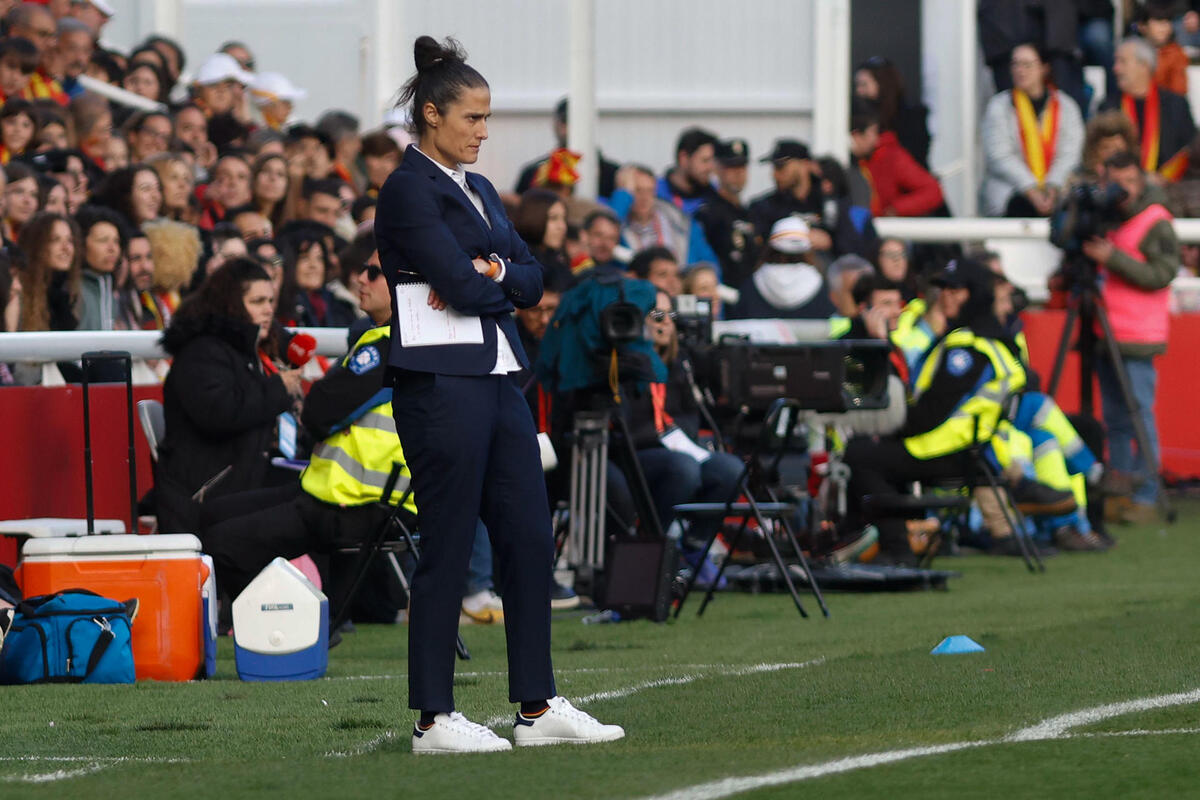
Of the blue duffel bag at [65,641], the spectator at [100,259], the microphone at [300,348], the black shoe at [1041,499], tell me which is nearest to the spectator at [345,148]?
the spectator at [100,259]

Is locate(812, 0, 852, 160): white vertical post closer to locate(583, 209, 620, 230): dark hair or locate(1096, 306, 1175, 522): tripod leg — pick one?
locate(1096, 306, 1175, 522): tripod leg

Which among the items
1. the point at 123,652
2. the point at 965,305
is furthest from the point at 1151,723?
the point at 965,305

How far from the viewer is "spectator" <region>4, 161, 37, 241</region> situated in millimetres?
11930

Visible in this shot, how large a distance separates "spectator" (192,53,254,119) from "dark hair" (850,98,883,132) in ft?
15.4

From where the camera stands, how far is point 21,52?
13.9 meters

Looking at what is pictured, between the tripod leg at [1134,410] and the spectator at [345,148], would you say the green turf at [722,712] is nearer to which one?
the tripod leg at [1134,410]

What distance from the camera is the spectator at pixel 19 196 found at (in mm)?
11930

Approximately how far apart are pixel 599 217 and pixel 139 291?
323 centimetres

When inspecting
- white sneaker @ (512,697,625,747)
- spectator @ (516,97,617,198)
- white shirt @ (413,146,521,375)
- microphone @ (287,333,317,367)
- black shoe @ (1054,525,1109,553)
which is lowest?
black shoe @ (1054,525,1109,553)

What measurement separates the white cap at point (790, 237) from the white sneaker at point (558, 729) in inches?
350

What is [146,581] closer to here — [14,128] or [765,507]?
[765,507]

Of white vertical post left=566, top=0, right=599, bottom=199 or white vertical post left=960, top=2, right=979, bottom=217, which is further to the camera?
white vertical post left=960, top=2, right=979, bottom=217

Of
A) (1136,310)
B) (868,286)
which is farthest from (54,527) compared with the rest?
(1136,310)

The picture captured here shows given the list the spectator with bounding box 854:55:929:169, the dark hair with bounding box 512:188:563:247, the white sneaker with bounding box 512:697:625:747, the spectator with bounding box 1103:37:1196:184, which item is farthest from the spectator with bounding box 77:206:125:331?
the spectator with bounding box 1103:37:1196:184
